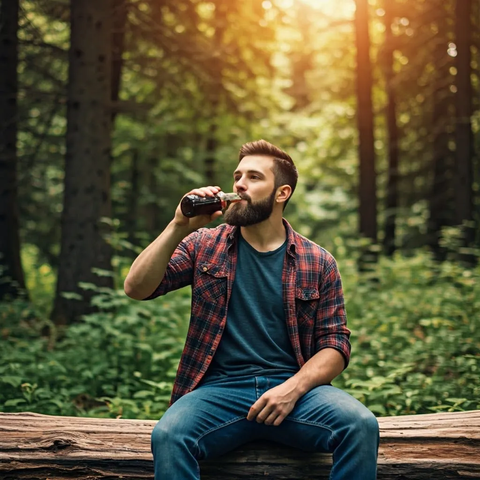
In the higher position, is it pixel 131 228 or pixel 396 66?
pixel 396 66

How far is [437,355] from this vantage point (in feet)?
19.6

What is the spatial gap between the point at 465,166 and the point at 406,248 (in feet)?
17.5

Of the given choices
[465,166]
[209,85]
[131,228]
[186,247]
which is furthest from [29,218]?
[186,247]

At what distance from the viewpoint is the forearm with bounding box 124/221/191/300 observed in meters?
3.09

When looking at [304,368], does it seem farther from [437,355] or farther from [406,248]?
[406,248]

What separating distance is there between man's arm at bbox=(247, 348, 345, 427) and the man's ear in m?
0.95

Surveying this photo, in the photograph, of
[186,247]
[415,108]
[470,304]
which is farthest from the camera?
[415,108]

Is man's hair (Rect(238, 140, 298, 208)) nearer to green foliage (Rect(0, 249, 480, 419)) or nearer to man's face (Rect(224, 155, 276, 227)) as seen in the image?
man's face (Rect(224, 155, 276, 227))

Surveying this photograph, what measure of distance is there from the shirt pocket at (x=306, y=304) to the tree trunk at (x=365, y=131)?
940 centimetres

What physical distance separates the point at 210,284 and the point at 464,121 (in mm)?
10211

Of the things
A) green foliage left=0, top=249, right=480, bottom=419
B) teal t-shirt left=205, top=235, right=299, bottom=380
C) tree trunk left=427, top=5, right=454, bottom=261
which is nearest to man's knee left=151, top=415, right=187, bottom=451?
teal t-shirt left=205, top=235, right=299, bottom=380

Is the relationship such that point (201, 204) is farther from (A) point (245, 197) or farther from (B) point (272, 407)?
(B) point (272, 407)

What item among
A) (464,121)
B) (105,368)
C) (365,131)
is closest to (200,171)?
(365,131)

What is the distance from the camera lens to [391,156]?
53.7 feet
